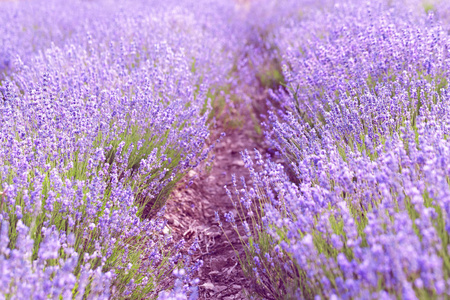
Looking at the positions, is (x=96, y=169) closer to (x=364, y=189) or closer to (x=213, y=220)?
(x=213, y=220)

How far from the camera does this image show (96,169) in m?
2.34

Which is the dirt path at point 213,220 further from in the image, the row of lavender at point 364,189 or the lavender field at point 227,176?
the row of lavender at point 364,189

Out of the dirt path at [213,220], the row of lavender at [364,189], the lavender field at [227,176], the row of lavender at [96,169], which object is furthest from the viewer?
the dirt path at [213,220]

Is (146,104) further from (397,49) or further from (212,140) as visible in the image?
(397,49)

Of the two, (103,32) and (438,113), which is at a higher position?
(103,32)

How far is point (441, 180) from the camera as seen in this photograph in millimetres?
1452

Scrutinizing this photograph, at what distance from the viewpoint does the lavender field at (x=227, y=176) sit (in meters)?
1.47

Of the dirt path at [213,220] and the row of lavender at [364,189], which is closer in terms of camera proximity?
the row of lavender at [364,189]

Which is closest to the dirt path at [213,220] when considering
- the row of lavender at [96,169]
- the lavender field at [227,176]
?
the lavender field at [227,176]

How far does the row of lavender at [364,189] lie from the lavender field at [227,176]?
0.04 ft

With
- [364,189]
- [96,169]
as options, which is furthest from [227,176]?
[364,189]

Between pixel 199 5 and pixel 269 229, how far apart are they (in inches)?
264

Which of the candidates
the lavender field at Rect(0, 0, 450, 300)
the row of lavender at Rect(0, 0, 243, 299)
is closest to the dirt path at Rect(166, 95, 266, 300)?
the lavender field at Rect(0, 0, 450, 300)

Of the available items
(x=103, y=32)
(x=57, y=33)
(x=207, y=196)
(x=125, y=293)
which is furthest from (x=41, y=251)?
(x=57, y=33)
